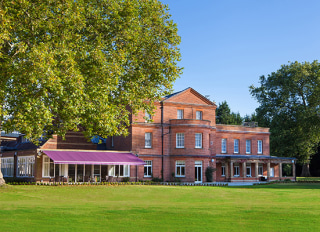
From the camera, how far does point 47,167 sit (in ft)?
128

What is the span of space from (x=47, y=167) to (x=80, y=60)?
1849cm

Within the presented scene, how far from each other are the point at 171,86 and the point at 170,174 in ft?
63.1

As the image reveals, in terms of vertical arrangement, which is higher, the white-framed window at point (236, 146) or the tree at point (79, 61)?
the tree at point (79, 61)

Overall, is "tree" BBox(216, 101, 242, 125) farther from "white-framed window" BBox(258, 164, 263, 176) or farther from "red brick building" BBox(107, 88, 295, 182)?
"red brick building" BBox(107, 88, 295, 182)

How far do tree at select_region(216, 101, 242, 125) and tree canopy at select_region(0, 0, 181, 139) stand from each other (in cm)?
5435

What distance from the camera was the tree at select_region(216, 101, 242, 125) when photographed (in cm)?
8130

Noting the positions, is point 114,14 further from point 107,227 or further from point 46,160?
point 46,160

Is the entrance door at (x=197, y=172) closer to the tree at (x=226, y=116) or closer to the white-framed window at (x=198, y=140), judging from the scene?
the white-framed window at (x=198, y=140)

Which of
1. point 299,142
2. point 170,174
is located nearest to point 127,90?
point 170,174

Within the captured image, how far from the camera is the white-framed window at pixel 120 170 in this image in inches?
1688

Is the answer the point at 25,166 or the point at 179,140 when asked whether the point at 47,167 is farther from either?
the point at 179,140

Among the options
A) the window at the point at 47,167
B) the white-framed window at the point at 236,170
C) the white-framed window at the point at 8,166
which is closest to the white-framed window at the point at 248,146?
the white-framed window at the point at 236,170

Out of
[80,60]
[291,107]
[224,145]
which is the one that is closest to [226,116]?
[291,107]

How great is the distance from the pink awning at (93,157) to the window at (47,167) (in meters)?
1.36
